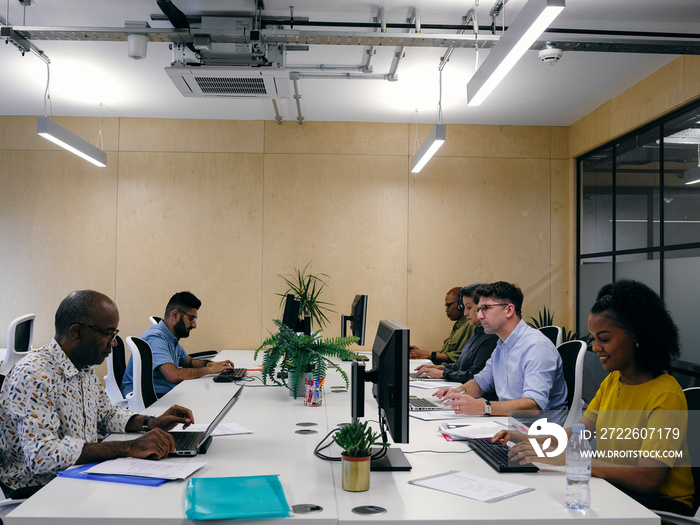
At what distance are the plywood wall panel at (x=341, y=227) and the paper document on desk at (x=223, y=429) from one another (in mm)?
3613

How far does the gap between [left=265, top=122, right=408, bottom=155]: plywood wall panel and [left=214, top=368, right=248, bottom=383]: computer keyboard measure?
2855 millimetres

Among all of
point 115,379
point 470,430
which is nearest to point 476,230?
point 115,379

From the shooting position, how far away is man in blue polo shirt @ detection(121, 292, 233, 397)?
370 cm

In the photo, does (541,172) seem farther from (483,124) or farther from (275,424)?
(275,424)

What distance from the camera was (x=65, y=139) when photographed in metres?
4.46

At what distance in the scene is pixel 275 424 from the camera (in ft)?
8.02

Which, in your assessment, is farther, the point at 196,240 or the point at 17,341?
the point at 196,240

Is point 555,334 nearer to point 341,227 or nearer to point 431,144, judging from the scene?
point 431,144

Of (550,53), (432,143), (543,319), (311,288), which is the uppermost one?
(550,53)

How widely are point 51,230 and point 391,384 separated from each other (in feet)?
17.2

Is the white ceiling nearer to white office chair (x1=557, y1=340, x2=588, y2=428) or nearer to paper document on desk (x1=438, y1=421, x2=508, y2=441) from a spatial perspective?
white office chair (x1=557, y1=340, x2=588, y2=428)

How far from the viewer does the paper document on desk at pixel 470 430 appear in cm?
223

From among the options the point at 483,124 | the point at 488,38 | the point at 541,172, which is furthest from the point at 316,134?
the point at 488,38

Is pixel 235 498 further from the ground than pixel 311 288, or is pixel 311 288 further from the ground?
pixel 311 288
